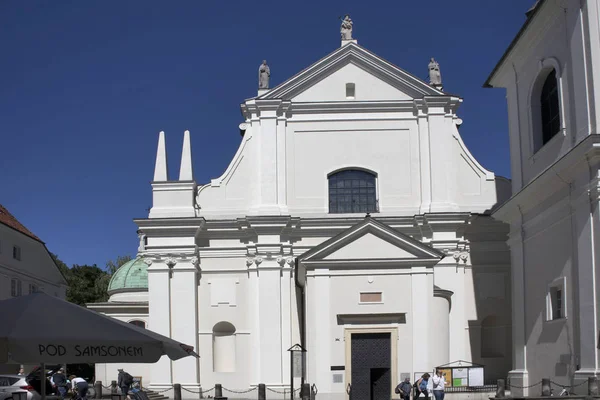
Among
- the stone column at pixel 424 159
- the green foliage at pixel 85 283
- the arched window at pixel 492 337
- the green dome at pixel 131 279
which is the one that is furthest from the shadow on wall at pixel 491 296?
the green foliage at pixel 85 283

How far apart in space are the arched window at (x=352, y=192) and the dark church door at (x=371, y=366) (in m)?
7.14

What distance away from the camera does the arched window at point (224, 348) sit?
35.3 meters

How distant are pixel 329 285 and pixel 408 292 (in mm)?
2933

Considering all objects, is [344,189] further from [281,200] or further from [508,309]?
[508,309]

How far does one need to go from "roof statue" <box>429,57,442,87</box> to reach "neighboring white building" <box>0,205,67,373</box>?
22643mm

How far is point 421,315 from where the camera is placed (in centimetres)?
3030

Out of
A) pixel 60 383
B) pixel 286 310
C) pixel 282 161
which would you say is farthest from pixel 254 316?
pixel 60 383

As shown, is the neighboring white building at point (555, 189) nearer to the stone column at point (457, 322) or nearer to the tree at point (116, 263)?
the stone column at point (457, 322)

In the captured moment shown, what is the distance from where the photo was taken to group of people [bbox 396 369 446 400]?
25.1 metres

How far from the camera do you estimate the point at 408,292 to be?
30516 millimetres

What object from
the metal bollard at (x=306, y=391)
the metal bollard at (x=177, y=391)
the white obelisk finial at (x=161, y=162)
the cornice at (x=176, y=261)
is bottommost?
the metal bollard at (x=177, y=391)

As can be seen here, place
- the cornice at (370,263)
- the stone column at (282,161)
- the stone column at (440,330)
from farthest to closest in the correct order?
1. the stone column at (282,161)
2. the cornice at (370,263)
3. the stone column at (440,330)

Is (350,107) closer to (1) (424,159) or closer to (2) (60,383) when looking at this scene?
(1) (424,159)

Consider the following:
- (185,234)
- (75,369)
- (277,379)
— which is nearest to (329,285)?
(277,379)
